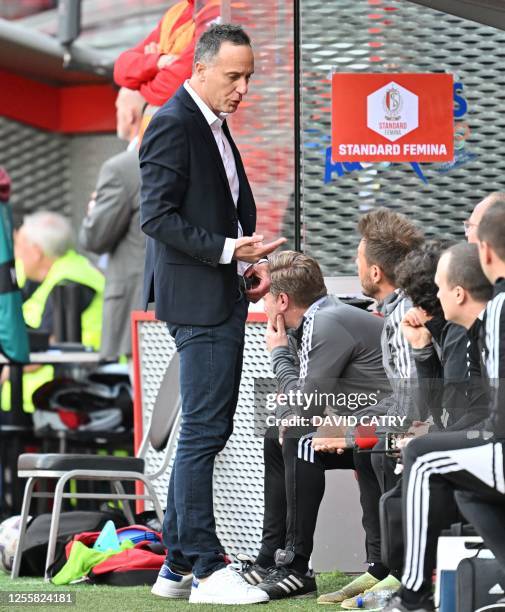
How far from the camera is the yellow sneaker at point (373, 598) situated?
448 cm

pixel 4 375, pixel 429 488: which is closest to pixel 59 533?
pixel 429 488

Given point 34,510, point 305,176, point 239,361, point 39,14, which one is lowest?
point 34,510

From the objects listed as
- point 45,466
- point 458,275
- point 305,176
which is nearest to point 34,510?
point 45,466

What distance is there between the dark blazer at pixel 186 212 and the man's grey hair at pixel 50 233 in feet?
19.1

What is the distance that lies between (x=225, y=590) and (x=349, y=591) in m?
0.42

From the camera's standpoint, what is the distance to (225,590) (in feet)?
14.7

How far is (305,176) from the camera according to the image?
575cm

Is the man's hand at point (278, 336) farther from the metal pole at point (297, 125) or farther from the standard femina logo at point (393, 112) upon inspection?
the standard femina logo at point (393, 112)

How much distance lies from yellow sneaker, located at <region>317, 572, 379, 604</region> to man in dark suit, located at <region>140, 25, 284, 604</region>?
22 centimetres

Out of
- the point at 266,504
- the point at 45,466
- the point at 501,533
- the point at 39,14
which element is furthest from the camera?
the point at 39,14

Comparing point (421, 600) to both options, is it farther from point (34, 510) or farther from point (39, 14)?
point (39, 14)

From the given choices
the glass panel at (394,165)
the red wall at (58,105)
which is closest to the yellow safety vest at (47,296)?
the red wall at (58,105)

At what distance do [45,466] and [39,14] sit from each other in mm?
6993

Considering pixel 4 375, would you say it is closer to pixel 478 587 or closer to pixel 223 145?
pixel 223 145
